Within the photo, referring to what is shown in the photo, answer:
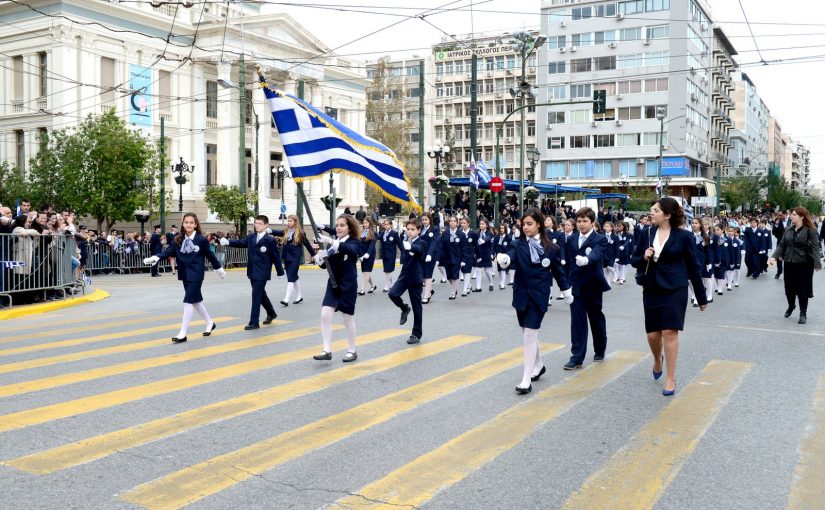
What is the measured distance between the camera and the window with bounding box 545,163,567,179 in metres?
83.0

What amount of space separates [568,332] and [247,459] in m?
7.53

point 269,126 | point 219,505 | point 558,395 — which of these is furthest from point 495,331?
point 269,126

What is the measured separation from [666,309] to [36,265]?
12753 mm

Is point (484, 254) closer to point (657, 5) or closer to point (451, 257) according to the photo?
point (451, 257)

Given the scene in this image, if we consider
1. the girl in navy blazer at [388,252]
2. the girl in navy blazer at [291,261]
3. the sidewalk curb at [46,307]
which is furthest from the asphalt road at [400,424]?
the girl in navy blazer at [388,252]

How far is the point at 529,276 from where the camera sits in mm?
7867

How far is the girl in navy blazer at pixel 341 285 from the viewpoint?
363 inches

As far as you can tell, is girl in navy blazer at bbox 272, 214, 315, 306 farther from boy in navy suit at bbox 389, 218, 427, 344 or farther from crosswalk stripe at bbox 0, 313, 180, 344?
boy in navy suit at bbox 389, 218, 427, 344

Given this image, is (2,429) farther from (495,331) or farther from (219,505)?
(495,331)

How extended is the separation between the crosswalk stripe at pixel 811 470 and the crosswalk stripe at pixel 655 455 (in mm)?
708

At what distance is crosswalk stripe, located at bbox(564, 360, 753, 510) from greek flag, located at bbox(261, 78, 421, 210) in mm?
4996

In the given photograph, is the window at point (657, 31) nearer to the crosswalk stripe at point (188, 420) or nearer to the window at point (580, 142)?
the window at point (580, 142)

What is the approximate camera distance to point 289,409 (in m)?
6.85

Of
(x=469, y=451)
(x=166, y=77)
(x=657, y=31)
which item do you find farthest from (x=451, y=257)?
(x=657, y=31)
